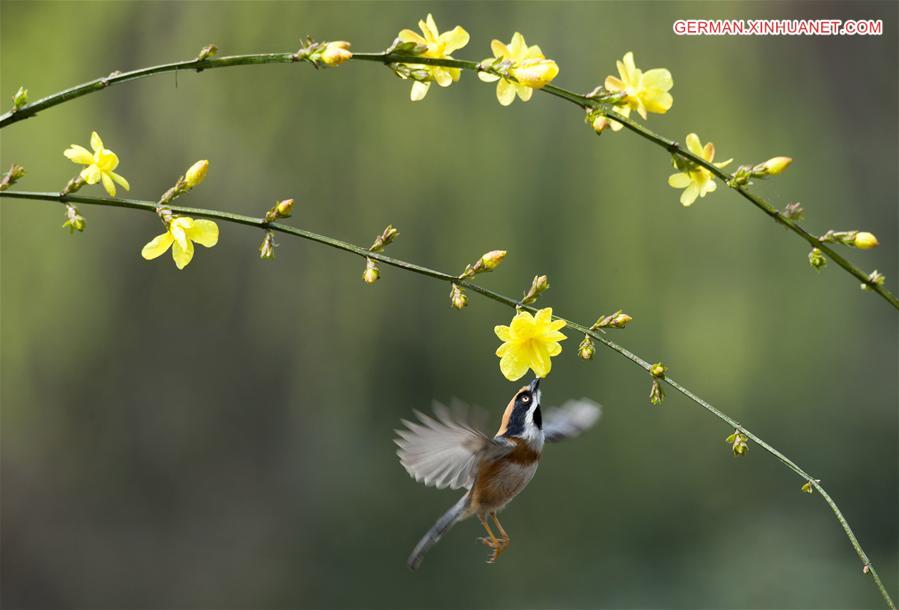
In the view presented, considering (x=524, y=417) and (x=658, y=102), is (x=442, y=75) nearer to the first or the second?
(x=658, y=102)

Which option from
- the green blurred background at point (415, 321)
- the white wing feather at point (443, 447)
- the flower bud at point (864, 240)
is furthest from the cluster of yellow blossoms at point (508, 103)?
the green blurred background at point (415, 321)

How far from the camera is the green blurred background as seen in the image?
260cm

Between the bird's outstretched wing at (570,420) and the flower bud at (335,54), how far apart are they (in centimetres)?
36

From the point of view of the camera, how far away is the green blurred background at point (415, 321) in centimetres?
260

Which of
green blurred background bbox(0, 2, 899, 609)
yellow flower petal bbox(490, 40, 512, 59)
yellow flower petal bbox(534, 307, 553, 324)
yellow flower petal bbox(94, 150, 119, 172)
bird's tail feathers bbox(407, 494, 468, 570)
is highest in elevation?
green blurred background bbox(0, 2, 899, 609)

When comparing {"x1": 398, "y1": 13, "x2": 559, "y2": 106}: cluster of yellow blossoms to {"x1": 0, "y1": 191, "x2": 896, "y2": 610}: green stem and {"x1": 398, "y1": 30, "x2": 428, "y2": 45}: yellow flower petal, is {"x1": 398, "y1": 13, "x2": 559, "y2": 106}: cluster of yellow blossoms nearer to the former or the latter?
{"x1": 398, "y1": 30, "x2": 428, "y2": 45}: yellow flower petal

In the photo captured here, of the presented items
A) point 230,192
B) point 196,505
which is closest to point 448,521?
point 230,192

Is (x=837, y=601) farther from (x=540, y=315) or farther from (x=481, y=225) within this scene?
(x=540, y=315)

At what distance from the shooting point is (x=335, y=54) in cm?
67

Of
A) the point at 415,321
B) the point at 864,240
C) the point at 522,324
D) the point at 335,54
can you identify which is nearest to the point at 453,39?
the point at 335,54

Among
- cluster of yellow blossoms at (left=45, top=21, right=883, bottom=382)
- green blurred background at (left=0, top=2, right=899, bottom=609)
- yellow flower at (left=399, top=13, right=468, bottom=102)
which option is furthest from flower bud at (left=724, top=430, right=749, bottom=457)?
green blurred background at (left=0, top=2, right=899, bottom=609)

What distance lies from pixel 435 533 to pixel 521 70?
1.29 feet

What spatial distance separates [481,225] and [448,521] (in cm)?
194

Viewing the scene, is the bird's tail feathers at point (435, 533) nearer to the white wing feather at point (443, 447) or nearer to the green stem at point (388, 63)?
the white wing feather at point (443, 447)
